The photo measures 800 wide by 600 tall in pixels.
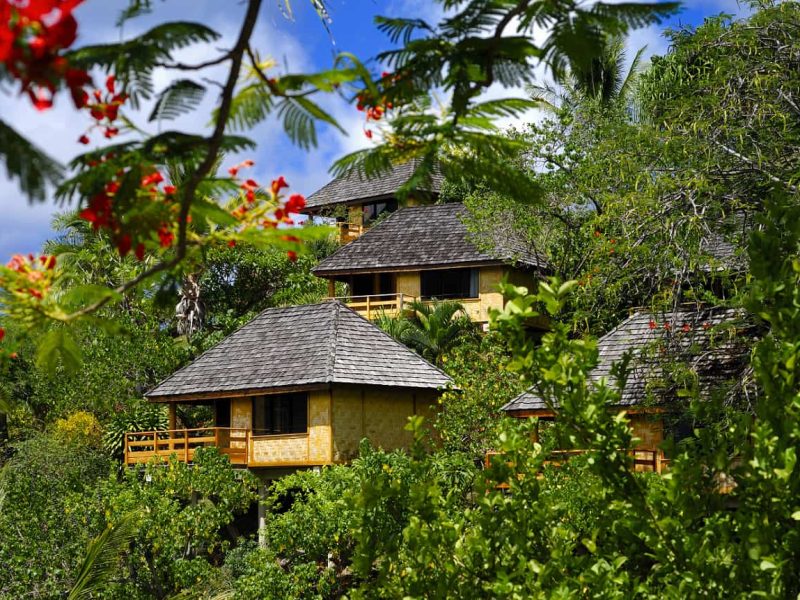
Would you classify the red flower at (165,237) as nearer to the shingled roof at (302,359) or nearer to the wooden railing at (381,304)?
the shingled roof at (302,359)

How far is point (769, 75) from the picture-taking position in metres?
17.1

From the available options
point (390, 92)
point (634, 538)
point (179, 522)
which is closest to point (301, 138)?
point (390, 92)

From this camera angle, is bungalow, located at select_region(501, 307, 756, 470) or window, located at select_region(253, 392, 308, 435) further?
window, located at select_region(253, 392, 308, 435)

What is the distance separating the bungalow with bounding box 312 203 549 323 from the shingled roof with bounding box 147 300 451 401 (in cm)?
583

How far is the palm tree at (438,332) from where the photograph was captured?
3497 centimetres

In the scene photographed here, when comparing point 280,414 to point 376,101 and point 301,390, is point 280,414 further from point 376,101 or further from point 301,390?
point 376,101

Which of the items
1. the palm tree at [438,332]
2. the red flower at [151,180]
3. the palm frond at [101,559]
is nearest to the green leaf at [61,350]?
the red flower at [151,180]

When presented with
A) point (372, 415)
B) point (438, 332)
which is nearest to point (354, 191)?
point (438, 332)

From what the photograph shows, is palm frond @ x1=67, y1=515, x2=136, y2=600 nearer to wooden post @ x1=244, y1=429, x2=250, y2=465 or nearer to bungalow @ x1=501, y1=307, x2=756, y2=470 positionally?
bungalow @ x1=501, y1=307, x2=756, y2=470

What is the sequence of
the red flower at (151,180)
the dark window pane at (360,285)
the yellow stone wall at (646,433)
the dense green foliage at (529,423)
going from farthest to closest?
the dark window pane at (360,285)
the yellow stone wall at (646,433)
the dense green foliage at (529,423)
the red flower at (151,180)

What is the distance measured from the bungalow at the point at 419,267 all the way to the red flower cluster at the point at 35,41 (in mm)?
33443

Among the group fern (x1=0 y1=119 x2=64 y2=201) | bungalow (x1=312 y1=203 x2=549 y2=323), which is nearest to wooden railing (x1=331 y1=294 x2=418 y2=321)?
bungalow (x1=312 y1=203 x2=549 y2=323)

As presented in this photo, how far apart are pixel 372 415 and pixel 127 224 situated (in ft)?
90.4

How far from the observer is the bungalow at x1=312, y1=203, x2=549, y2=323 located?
3872 cm
